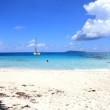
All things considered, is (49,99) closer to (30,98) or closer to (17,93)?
(30,98)

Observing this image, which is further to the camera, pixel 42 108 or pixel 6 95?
pixel 6 95

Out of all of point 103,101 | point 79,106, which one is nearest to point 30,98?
point 79,106

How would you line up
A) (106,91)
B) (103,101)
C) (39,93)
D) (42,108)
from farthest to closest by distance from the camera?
(106,91) → (39,93) → (103,101) → (42,108)

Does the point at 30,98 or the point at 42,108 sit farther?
the point at 30,98

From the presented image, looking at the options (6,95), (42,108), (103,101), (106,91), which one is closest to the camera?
(42,108)

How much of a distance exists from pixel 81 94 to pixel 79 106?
9.71 feet

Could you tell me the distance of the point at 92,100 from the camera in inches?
500

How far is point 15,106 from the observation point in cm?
1118

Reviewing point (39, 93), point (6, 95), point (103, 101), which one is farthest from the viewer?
point (39, 93)

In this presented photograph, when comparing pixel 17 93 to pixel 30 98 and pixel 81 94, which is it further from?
pixel 81 94

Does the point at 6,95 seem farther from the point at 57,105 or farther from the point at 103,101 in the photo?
the point at 103,101

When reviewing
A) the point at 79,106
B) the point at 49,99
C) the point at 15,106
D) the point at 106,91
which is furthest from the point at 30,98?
the point at 106,91

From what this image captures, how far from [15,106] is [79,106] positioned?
2.97 metres

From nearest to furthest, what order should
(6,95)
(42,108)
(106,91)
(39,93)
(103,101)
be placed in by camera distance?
(42,108), (103,101), (6,95), (39,93), (106,91)
